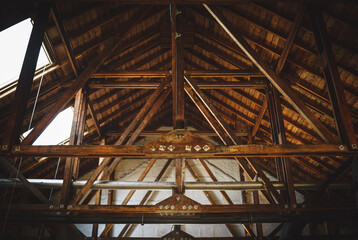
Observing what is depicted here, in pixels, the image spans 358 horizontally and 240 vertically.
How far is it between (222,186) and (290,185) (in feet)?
7.04

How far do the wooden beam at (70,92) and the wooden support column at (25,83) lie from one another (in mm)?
301

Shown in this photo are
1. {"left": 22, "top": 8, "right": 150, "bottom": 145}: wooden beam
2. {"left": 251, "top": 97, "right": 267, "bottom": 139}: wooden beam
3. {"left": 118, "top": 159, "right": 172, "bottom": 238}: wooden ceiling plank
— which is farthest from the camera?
{"left": 118, "top": 159, "right": 172, "bottom": 238}: wooden ceiling plank

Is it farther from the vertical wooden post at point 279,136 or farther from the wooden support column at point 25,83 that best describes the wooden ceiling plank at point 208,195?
the wooden support column at point 25,83

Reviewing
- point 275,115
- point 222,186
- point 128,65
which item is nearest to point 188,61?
point 128,65

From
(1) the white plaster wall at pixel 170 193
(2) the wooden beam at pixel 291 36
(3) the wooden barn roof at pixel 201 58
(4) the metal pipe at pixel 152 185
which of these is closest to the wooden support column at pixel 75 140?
(4) the metal pipe at pixel 152 185

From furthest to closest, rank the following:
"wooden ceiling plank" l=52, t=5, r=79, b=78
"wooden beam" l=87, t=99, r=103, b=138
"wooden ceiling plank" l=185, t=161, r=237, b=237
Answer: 1. "wooden ceiling plank" l=185, t=161, r=237, b=237
2. "wooden beam" l=87, t=99, r=103, b=138
3. "wooden ceiling plank" l=52, t=5, r=79, b=78

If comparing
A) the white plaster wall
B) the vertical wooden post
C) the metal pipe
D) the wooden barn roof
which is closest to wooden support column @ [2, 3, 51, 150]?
the wooden barn roof

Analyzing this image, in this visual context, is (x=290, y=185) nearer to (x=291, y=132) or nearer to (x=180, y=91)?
(x=291, y=132)

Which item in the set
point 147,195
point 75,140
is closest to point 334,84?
point 75,140

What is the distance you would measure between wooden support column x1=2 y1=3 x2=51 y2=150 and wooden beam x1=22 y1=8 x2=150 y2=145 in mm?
301

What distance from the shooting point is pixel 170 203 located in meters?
9.22

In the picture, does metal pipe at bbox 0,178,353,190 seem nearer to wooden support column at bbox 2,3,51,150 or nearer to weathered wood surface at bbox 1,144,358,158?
weathered wood surface at bbox 1,144,358,158

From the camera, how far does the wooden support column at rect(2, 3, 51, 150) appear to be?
21.2ft

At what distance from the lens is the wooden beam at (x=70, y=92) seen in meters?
6.76
